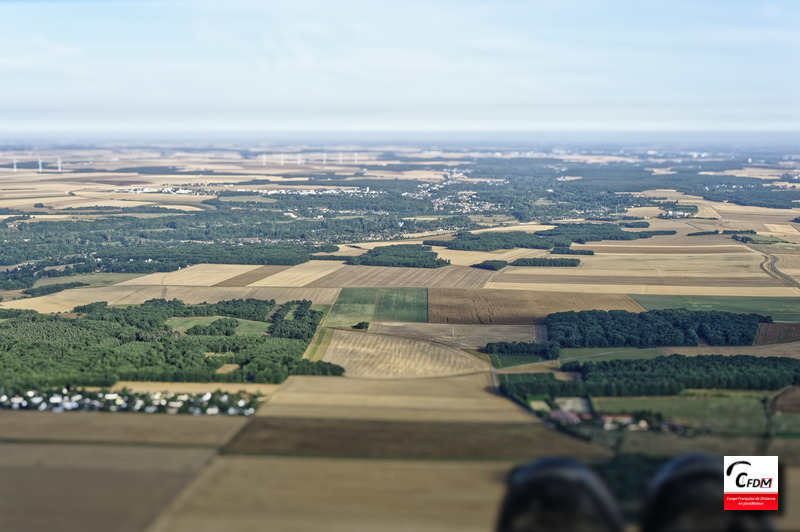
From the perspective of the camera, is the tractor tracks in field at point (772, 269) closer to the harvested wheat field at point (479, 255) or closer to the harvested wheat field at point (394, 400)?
the harvested wheat field at point (479, 255)

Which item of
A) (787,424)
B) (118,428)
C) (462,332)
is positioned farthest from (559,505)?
(462,332)

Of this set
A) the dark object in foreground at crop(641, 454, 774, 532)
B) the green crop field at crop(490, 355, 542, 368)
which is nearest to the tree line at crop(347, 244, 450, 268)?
the green crop field at crop(490, 355, 542, 368)

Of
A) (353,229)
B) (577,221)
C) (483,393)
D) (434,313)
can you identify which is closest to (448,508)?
(483,393)

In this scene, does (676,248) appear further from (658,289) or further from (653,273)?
(658,289)

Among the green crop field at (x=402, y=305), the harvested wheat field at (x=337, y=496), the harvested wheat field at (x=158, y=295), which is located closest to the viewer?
the harvested wheat field at (x=337, y=496)

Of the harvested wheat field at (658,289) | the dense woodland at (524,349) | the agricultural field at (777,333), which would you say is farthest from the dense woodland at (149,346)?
the agricultural field at (777,333)

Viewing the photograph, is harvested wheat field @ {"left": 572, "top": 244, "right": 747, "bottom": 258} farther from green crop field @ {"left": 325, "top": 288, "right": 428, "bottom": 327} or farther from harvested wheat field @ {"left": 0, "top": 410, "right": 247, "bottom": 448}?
harvested wheat field @ {"left": 0, "top": 410, "right": 247, "bottom": 448}
